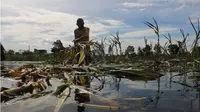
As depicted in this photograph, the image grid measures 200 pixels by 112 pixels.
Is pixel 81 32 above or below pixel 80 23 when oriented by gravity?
below

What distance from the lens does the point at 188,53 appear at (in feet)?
16.6

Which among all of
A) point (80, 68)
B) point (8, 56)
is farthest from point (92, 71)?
point (8, 56)

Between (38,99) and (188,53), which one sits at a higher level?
(188,53)

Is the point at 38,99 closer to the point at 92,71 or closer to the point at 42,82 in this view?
the point at 42,82

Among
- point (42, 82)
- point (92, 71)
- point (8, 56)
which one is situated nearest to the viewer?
point (42, 82)

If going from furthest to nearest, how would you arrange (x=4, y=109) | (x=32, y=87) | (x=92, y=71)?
Result: (x=92, y=71) → (x=32, y=87) → (x=4, y=109)

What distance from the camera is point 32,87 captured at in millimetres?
2188

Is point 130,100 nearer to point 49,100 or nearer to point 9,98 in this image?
point 49,100

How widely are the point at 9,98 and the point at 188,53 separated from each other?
4047 mm

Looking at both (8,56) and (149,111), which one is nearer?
(149,111)

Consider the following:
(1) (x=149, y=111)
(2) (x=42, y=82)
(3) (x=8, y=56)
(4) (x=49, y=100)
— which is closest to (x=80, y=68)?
(2) (x=42, y=82)

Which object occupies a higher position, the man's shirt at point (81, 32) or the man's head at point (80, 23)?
the man's head at point (80, 23)

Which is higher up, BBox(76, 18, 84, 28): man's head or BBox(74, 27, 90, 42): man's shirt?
BBox(76, 18, 84, 28): man's head

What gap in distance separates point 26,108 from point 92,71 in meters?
2.15
